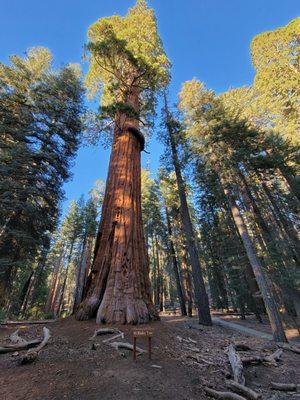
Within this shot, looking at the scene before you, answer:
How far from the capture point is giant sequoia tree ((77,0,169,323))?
5.27 meters

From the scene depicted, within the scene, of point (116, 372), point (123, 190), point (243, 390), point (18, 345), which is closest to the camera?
point (116, 372)

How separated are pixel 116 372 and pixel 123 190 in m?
4.44

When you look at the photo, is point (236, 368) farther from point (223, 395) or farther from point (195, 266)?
point (195, 266)

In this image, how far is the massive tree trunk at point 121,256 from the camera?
515cm

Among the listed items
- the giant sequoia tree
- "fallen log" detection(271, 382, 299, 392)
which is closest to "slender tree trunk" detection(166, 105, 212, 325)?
the giant sequoia tree

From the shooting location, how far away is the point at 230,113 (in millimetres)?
13516

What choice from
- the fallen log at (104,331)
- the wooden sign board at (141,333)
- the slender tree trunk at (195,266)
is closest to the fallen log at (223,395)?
the wooden sign board at (141,333)

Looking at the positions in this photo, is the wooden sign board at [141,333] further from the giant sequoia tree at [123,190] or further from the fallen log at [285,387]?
the fallen log at [285,387]

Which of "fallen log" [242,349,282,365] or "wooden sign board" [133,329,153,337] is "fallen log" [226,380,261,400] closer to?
"wooden sign board" [133,329,153,337]

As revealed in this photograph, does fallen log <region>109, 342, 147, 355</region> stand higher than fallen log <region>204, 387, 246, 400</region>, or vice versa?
fallen log <region>109, 342, 147, 355</region>

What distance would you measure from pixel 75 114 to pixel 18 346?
13968mm

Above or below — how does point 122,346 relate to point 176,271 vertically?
below

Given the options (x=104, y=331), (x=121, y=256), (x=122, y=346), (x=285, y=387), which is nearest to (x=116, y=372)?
(x=122, y=346)

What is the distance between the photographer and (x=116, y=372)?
3.32 m
